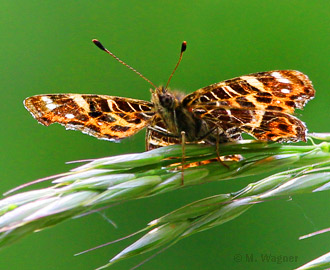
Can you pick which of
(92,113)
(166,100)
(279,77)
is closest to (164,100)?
(166,100)

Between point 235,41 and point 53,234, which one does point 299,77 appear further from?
point 53,234

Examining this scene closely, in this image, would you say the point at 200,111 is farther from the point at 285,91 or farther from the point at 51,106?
the point at 51,106

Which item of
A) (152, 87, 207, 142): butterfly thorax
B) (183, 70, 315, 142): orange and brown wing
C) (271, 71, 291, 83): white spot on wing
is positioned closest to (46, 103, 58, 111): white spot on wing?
(152, 87, 207, 142): butterfly thorax

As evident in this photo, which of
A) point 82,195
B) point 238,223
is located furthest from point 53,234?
point 82,195

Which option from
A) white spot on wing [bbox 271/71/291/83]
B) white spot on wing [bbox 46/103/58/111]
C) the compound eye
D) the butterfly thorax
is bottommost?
the butterfly thorax

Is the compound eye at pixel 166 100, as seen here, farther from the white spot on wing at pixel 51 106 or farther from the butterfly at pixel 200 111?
the white spot on wing at pixel 51 106

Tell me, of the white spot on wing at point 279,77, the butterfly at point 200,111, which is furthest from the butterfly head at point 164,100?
the white spot on wing at point 279,77

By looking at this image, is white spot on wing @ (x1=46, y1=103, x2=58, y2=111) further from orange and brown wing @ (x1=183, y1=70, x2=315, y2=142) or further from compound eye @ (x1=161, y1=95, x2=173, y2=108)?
orange and brown wing @ (x1=183, y1=70, x2=315, y2=142)
